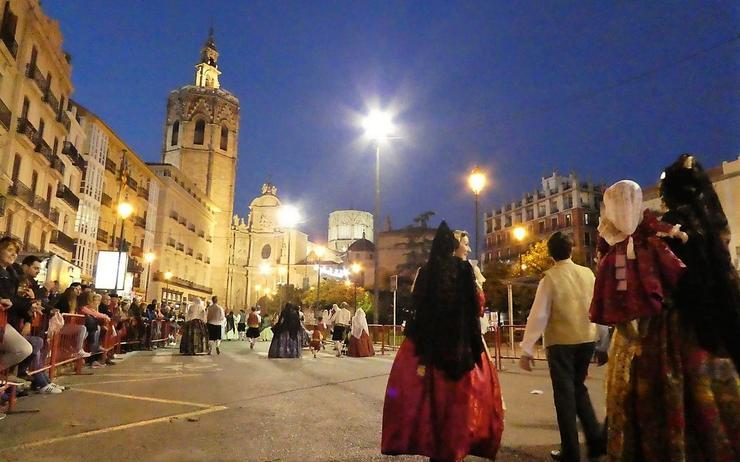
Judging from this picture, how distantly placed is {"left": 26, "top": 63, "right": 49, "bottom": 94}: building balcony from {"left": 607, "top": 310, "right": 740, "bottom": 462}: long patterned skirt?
103 ft

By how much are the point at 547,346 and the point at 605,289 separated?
43.1 inches

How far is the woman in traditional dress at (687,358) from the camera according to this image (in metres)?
2.71

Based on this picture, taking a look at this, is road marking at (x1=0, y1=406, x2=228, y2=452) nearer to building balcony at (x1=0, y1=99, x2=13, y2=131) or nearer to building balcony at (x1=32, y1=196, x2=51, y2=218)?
building balcony at (x1=0, y1=99, x2=13, y2=131)

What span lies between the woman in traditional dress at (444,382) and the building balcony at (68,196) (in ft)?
117

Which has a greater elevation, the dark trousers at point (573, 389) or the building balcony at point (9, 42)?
the building balcony at point (9, 42)

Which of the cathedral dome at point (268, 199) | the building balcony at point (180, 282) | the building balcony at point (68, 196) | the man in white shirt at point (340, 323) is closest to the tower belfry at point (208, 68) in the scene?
the cathedral dome at point (268, 199)

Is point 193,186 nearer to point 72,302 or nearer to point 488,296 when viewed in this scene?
point 488,296

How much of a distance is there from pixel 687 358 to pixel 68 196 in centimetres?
3837

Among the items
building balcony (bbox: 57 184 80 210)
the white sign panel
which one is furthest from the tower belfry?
the white sign panel

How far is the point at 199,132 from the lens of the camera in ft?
258

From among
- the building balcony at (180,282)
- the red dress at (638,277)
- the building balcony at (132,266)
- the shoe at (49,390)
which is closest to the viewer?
the red dress at (638,277)

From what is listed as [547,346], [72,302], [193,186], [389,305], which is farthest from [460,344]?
[193,186]

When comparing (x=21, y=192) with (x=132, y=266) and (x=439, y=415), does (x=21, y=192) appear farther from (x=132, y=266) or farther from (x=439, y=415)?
(x=439, y=415)

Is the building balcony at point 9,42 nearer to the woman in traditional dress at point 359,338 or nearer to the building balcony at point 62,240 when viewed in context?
the building balcony at point 62,240
